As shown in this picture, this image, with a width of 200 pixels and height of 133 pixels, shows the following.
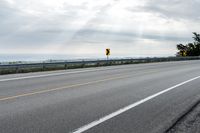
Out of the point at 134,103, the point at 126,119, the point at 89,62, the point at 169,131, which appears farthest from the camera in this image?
the point at 89,62

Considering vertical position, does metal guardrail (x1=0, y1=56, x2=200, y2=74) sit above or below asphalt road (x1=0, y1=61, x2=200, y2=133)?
above

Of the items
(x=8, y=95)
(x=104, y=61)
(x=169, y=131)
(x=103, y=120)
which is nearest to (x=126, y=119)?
(x=103, y=120)

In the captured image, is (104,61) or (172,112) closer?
(172,112)

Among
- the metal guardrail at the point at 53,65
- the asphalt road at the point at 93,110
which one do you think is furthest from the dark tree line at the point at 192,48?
the asphalt road at the point at 93,110

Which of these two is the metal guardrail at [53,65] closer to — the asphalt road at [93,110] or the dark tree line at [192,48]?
the asphalt road at [93,110]

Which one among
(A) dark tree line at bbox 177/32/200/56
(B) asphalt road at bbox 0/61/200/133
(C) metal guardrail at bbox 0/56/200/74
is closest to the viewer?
(B) asphalt road at bbox 0/61/200/133

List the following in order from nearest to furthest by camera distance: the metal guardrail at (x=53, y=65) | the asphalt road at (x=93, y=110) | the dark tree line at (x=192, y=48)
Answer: the asphalt road at (x=93, y=110)
the metal guardrail at (x=53, y=65)
the dark tree line at (x=192, y=48)

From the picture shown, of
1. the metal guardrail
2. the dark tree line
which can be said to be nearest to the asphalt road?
the metal guardrail

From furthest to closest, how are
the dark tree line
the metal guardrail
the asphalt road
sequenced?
the dark tree line → the metal guardrail → the asphalt road

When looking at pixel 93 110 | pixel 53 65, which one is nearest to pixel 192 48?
pixel 53 65

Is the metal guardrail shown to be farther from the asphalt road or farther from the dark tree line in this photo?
the dark tree line

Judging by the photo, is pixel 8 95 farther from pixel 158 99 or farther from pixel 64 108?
pixel 158 99

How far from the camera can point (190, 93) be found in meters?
13.1

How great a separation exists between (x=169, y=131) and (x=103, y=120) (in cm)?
154
